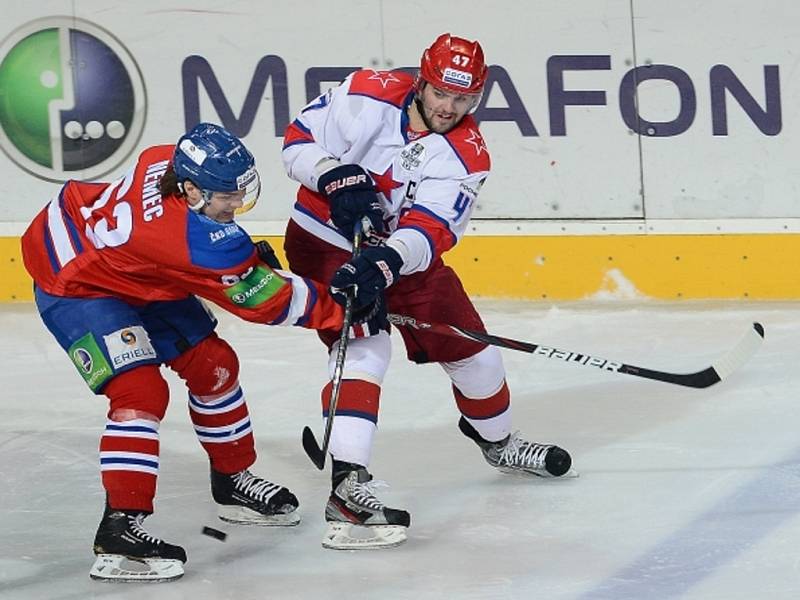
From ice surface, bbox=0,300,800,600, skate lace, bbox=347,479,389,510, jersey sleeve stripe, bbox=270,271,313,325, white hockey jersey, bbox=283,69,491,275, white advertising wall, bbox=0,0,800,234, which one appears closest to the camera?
ice surface, bbox=0,300,800,600

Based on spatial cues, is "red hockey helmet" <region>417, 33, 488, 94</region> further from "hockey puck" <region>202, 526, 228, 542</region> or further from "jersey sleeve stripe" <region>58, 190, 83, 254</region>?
"hockey puck" <region>202, 526, 228, 542</region>

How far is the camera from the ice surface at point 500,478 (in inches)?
117

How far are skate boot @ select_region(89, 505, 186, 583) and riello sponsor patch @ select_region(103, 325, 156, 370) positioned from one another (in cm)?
27

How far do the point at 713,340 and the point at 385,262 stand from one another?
196cm

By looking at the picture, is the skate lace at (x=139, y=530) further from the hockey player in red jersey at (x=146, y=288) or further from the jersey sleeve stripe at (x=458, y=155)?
the jersey sleeve stripe at (x=458, y=155)

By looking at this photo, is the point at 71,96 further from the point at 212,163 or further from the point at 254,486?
the point at 212,163

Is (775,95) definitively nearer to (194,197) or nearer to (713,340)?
(713,340)

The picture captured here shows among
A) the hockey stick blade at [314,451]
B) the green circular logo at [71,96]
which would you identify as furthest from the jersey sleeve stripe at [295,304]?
the green circular logo at [71,96]

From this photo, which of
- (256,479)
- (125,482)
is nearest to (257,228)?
(256,479)

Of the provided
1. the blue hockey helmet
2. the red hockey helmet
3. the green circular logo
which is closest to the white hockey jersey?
the red hockey helmet

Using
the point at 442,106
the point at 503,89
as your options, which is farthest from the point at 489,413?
the point at 503,89

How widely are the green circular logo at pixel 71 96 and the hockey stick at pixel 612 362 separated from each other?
2.27 meters

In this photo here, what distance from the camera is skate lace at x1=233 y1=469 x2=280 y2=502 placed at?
337 cm

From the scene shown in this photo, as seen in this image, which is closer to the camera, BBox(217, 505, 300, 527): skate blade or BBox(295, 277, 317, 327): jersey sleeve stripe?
BBox(295, 277, 317, 327): jersey sleeve stripe
